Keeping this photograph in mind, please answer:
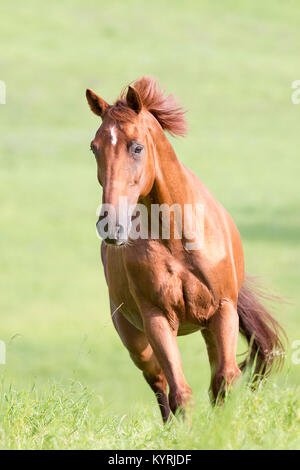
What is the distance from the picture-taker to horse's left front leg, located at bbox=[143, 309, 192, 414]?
482cm

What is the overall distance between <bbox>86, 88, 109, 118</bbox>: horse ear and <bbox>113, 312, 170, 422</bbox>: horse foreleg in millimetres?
1555

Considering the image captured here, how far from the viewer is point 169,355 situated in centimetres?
489

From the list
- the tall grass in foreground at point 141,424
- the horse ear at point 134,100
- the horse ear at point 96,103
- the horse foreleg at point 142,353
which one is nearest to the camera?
the tall grass in foreground at point 141,424

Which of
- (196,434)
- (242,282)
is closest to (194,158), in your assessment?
(242,282)

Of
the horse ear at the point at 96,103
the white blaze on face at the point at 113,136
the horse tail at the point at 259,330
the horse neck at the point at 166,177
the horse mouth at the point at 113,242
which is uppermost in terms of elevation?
the horse ear at the point at 96,103

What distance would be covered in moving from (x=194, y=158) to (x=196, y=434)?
83.3 feet

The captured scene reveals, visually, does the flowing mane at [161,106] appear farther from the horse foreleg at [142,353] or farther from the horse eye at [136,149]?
the horse foreleg at [142,353]

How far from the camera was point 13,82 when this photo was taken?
33375 millimetres

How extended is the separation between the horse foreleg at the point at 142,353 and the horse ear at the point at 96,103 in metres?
1.55

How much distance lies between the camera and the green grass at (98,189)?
15.3ft

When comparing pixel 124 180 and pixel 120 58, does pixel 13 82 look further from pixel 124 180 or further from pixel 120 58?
pixel 124 180

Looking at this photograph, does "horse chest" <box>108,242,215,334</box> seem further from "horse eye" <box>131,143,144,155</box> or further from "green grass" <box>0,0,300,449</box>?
"horse eye" <box>131,143,144,155</box>

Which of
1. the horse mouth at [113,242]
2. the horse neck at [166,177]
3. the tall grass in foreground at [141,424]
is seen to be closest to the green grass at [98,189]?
the tall grass in foreground at [141,424]
